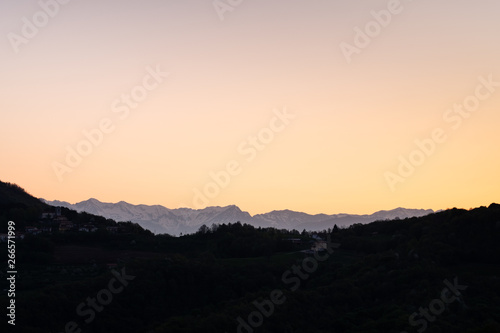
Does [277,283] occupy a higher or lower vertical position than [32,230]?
lower

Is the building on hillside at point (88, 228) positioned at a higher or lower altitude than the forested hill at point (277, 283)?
higher

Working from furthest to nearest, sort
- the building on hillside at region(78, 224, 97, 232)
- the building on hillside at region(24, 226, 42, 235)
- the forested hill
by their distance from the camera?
the building on hillside at region(78, 224, 97, 232)
the building on hillside at region(24, 226, 42, 235)
the forested hill

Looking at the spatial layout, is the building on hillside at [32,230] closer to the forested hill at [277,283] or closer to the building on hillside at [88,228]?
the forested hill at [277,283]

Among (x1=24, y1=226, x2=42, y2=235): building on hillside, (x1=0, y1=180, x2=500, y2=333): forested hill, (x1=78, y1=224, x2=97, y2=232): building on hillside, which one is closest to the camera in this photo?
(x1=0, y1=180, x2=500, y2=333): forested hill

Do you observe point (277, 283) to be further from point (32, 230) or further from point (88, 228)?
point (88, 228)

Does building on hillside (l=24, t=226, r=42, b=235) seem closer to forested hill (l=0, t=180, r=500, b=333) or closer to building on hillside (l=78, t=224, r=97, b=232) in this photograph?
forested hill (l=0, t=180, r=500, b=333)

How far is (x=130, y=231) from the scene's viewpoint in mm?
103875

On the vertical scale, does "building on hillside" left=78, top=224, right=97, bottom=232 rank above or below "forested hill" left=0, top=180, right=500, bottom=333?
above

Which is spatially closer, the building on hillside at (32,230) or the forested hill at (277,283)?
the forested hill at (277,283)

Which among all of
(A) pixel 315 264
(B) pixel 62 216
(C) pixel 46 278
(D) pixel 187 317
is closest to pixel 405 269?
(A) pixel 315 264

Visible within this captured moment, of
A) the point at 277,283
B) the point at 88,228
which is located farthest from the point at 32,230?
the point at 277,283

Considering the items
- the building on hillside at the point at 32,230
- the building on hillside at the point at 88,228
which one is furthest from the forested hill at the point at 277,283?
the building on hillside at the point at 88,228

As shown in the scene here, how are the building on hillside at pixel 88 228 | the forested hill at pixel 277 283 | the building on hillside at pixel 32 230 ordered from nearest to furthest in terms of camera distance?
1. the forested hill at pixel 277 283
2. the building on hillside at pixel 32 230
3. the building on hillside at pixel 88 228

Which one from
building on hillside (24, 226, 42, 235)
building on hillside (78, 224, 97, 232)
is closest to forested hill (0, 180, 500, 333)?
building on hillside (24, 226, 42, 235)
